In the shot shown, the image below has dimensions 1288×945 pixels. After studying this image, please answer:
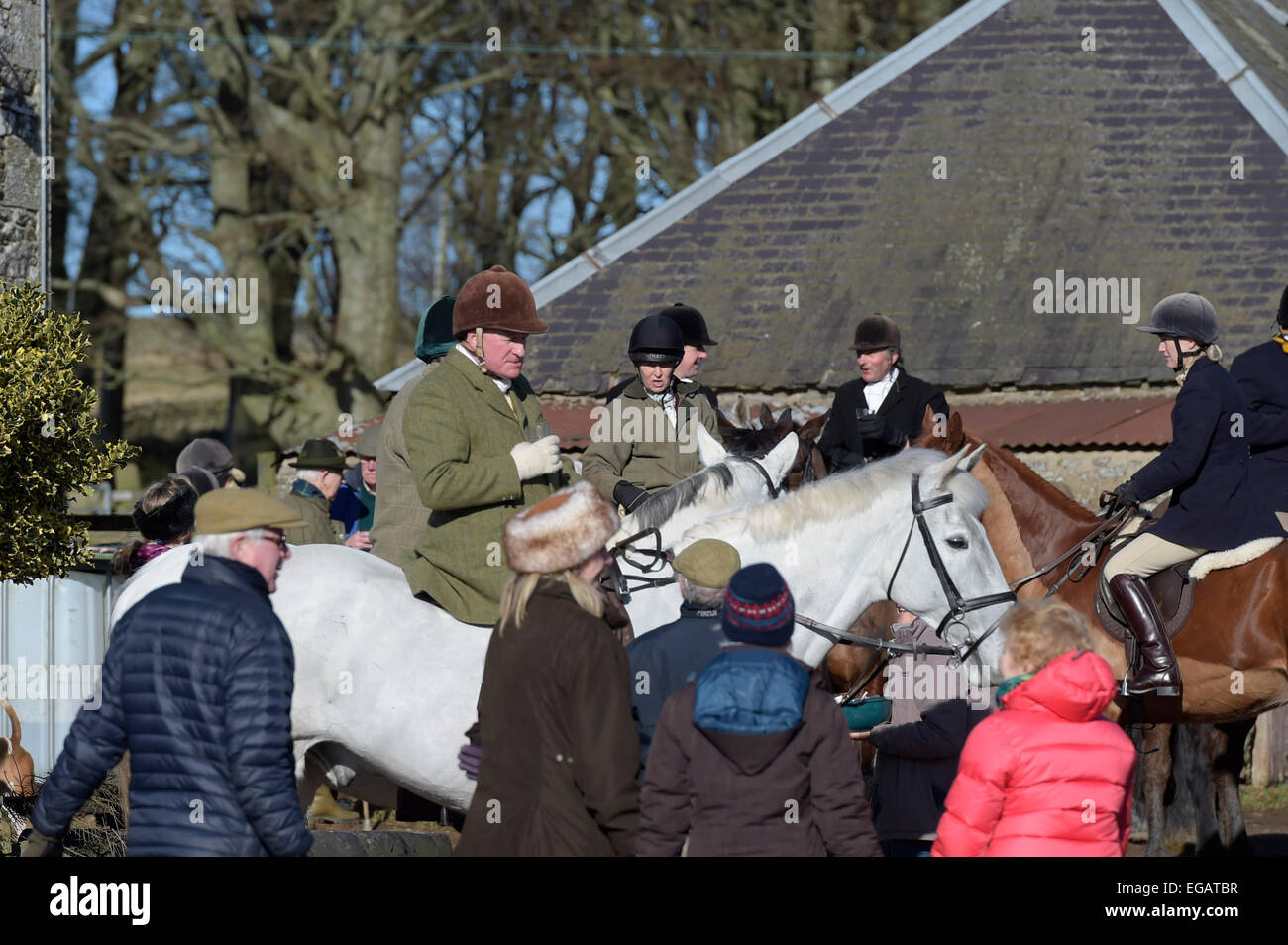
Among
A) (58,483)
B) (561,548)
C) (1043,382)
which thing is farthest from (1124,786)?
(1043,382)

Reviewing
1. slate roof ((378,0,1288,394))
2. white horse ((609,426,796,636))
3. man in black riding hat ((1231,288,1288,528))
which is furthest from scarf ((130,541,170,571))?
slate roof ((378,0,1288,394))

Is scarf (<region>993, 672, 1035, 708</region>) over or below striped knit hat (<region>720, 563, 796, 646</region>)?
below

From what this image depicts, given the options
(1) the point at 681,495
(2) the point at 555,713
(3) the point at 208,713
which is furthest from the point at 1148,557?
(3) the point at 208,713

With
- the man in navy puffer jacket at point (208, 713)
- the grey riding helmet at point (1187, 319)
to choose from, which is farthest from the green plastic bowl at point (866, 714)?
the grey riding helmet at point (1187, 319)

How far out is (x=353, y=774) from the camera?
570cm

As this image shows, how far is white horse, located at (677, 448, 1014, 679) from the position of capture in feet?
17.5

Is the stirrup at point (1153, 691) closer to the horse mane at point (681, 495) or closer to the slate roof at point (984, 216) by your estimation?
the horse mane at point (681, 495)

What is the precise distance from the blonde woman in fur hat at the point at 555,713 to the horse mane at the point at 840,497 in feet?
3.63

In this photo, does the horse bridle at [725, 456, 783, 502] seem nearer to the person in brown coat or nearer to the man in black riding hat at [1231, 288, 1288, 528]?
the person in brown coat

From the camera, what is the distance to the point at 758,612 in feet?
12.7

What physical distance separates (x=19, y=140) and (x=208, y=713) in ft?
22.4

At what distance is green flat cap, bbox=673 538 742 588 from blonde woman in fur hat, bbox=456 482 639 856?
48 cm
